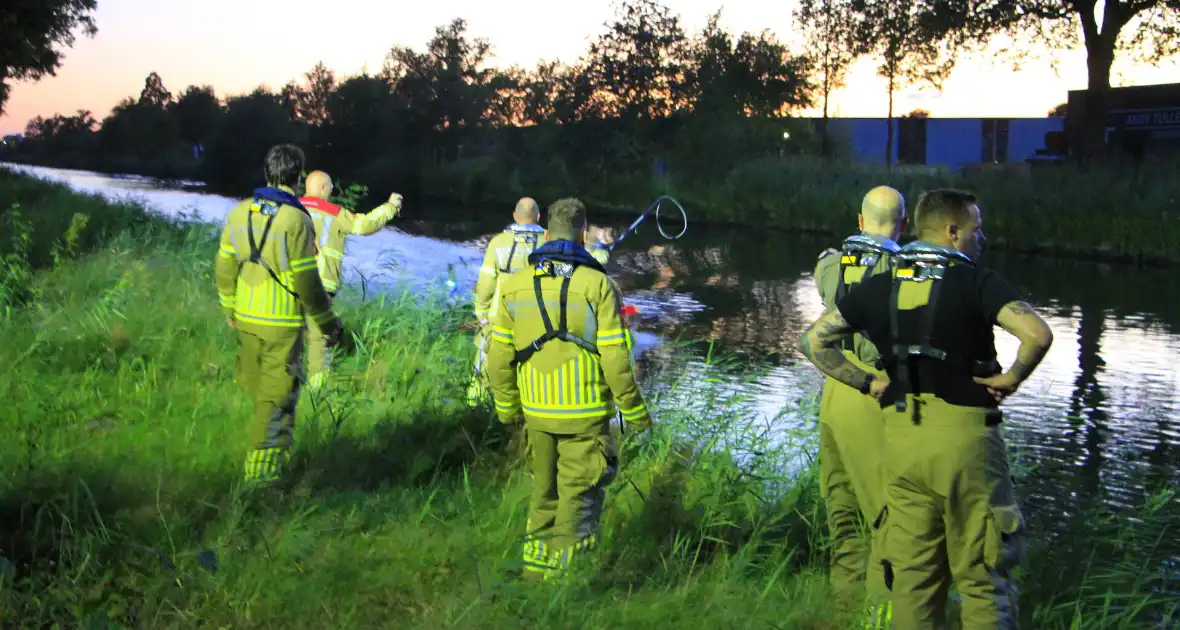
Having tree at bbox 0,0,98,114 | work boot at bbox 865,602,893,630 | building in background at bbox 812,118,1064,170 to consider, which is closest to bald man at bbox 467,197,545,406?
work boot at bbox 865,602,893,630

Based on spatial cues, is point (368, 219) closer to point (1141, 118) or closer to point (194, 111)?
point (1141, 118)

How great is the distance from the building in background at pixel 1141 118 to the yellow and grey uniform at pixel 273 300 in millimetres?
39227

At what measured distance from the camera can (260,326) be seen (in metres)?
6.00

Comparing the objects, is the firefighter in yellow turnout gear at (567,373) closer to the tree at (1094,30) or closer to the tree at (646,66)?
the tree at (1094,30)

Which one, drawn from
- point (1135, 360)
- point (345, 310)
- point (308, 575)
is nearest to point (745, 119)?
point (1135, 360)

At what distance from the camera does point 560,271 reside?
4820 mm

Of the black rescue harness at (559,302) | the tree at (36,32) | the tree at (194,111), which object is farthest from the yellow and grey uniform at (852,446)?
the tree at (194,111)

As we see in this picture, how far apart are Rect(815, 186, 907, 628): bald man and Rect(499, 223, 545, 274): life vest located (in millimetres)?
3385

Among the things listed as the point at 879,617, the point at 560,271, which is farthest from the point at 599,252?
the point at 879,617

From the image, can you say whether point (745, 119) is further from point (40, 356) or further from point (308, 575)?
point (308, 575)

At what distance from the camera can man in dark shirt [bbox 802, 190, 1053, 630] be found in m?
3.93

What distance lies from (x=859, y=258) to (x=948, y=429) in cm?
107

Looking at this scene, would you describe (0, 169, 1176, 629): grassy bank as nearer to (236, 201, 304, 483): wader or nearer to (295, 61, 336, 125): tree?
(236, 201, 304, 483): wader

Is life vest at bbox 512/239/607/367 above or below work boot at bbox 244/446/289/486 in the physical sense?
above
